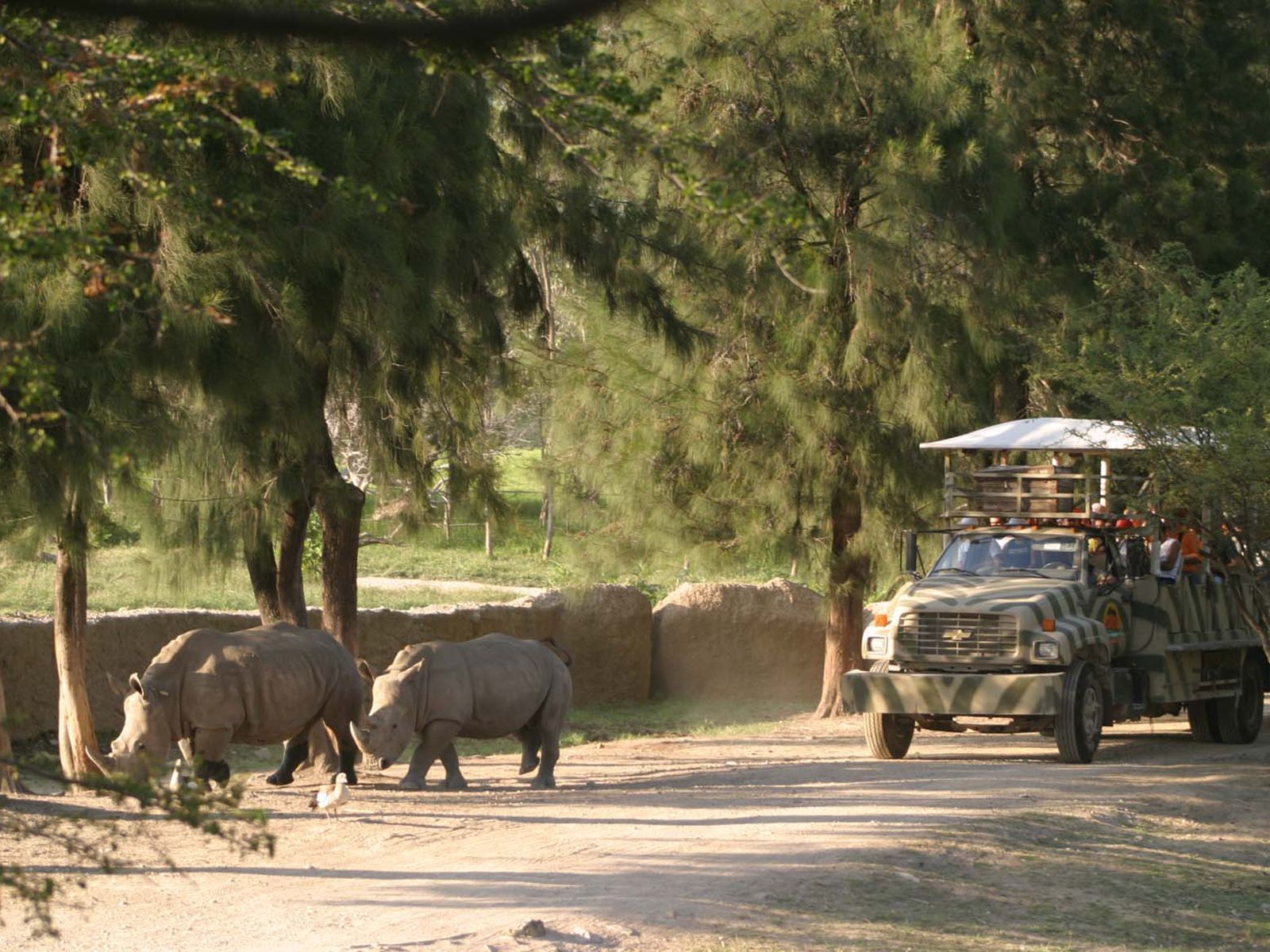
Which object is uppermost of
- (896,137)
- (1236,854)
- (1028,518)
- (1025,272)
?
(896,137)

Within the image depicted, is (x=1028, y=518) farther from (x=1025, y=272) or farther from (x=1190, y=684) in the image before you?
(x=1025, y=272)

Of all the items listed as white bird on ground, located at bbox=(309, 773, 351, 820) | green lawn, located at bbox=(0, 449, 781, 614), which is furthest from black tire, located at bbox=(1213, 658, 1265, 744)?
white bird on ground, located at bbox=(309, 773, 351, 820)

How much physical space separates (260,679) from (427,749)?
1.35 meters

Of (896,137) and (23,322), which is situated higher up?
(896,137)

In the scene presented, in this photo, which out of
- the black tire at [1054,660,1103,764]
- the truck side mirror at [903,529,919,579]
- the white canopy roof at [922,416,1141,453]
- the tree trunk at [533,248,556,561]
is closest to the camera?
the black tire at [1054,660,1103,764]

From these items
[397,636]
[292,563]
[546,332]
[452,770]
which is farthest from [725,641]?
[452,770]

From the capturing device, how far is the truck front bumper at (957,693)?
1338 centimetres

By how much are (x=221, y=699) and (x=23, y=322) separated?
295cm

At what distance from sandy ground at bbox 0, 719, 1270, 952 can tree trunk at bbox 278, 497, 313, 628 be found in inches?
62.7

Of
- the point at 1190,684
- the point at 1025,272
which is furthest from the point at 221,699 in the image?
the point at 1025,272

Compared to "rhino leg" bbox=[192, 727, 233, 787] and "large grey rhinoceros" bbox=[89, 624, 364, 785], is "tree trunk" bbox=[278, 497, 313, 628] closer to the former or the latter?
"large grey rhinoceros" bbox=[89, 624, 364, 785]

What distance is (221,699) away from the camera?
11242 mm

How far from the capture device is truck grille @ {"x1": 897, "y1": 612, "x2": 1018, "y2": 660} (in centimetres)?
1359

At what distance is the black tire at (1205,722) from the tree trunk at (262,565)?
27.5 feet
